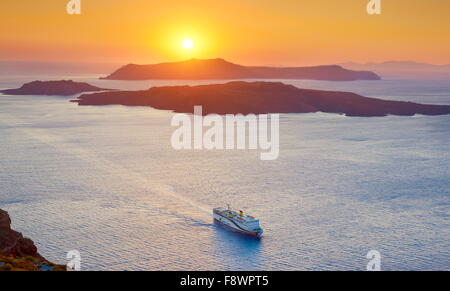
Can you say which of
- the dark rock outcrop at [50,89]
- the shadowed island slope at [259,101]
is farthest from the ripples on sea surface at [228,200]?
the dark rock outcrop at [50,89]

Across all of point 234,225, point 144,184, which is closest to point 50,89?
point 144,184

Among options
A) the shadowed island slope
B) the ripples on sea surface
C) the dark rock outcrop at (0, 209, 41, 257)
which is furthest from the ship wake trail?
the shadowed island slope

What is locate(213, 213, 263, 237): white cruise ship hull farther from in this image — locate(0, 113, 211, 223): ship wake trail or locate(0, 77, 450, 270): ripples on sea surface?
locate(0, 113, 211, 223): ship wake trail
